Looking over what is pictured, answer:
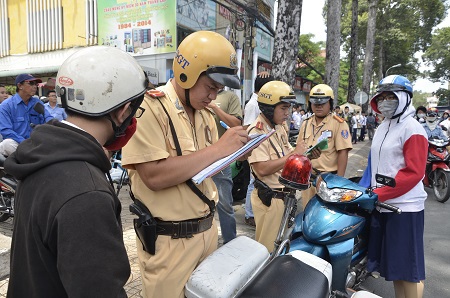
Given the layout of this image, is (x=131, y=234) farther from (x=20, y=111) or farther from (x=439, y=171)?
(x=439, y=171)

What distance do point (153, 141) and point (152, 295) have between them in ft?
2.36

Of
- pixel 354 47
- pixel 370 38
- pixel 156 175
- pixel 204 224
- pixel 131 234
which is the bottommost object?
pixel 131 234

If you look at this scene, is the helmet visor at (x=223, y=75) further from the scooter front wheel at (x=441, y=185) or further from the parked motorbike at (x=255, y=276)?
the scooter front wheel at (x=441, y=185)

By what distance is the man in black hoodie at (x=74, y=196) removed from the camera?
829 millimetres

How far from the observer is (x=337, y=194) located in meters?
2.49

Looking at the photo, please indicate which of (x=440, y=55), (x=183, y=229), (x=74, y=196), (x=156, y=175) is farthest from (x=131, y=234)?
(x=440, y=55)

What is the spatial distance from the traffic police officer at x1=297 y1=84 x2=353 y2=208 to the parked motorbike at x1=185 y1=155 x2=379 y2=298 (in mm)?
2061

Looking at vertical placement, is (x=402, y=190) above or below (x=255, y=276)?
above

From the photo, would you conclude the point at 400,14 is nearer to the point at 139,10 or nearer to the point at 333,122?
the point at 139,10

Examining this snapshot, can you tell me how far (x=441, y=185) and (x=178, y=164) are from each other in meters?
6.61

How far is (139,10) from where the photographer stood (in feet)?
42.7

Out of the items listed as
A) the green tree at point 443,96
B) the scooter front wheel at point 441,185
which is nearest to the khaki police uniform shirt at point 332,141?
the scooter front wheel at point 441,185

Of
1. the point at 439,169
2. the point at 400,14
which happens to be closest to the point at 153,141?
the point at 439,169

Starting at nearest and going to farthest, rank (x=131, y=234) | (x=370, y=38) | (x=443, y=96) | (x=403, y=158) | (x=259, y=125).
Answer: (x=403, y=158)
(x=259, y=125)
(x=131, y=234)
(x=370, y=38)
(x=443, y=96)
